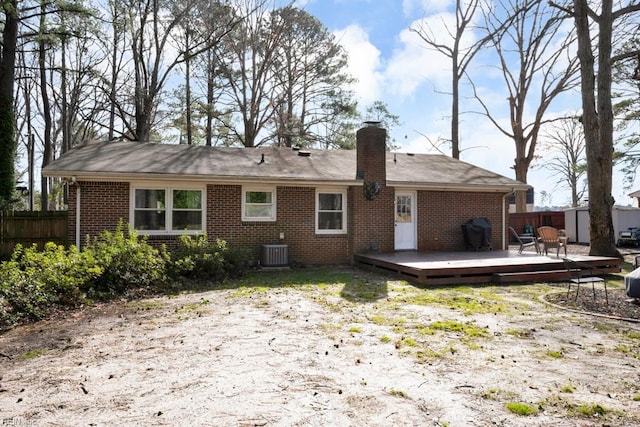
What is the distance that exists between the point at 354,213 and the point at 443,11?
1760 cm

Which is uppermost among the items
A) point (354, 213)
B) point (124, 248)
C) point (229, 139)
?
point (229, 139)

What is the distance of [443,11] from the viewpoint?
2408 centimetres

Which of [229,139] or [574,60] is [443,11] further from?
[229,139]

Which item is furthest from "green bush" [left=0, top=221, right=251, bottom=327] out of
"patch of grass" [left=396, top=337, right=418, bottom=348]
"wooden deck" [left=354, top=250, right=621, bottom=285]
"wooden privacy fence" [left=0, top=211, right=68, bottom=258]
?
"patch of grass" [left=396, top=337, right=418, bottom=348]

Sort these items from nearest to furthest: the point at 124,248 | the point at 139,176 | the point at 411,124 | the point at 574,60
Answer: the point at 124,248 < the point at 139,176 < the point at 574,60 < the point at 411,124

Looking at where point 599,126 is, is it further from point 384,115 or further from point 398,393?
point 384,115

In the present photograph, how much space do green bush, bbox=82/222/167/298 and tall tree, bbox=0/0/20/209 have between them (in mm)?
8106

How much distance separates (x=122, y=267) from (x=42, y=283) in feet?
5.21

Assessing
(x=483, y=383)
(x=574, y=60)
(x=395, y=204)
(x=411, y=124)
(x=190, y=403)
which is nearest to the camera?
(x=190, y=403)

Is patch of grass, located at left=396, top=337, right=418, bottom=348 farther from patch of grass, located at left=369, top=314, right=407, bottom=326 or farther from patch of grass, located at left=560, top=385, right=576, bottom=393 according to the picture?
patch of grass, located at left=560, top=385, right=576, bottom=393

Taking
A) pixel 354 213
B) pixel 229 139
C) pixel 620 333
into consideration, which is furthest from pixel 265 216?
pixel 229 139

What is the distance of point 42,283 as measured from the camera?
21.9 feet

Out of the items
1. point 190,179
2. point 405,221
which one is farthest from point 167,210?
point 405,221

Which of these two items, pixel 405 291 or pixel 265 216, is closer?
pixel 405 291
